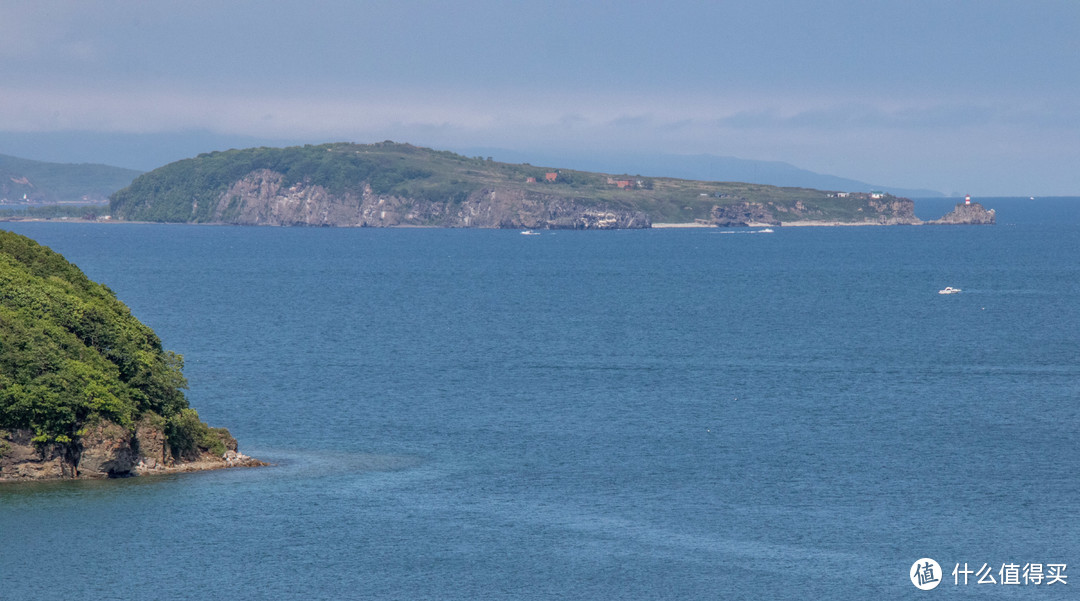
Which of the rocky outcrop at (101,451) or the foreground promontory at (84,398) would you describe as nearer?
the foreground promontory at (84,398)

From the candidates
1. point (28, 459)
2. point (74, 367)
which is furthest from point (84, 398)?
point (28, 459)

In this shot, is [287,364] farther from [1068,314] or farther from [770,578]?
[1068,314]

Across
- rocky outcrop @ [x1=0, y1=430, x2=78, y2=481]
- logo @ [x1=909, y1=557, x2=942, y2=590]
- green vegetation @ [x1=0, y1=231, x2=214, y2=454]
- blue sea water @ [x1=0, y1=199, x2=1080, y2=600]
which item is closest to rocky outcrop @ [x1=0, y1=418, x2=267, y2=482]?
rocky outcrop @ [x1=0, y1=430, x2=78, y2=481]

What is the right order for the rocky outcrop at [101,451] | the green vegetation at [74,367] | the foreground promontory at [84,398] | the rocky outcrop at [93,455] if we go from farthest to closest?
the rocky outcrop at [101,451] → the rocky outcrop at [93,455] → the foreground promontory at [84,398] → the green vegetation at [74,367]

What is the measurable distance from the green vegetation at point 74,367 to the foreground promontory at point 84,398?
0.19 feet

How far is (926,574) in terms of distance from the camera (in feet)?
195

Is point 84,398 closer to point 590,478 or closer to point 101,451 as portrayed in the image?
point 101,451

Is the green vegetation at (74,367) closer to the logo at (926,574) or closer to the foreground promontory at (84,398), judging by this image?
the foreground promontory at (84,398)

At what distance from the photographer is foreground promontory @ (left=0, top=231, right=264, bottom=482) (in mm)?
72312

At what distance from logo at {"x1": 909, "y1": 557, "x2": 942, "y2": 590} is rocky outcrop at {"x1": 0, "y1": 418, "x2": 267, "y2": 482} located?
137 ft

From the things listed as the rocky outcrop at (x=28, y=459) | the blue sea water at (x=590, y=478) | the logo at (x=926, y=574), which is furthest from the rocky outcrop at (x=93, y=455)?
the logo at (x=926, y=574)

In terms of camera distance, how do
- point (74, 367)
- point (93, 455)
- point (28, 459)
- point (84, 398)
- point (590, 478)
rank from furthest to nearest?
point (590, 478), point (74, 367), point (93, 455), point (84, 398), point (28, 459)

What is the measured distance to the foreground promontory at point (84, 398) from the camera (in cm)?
7231

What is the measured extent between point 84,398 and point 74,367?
236cm
